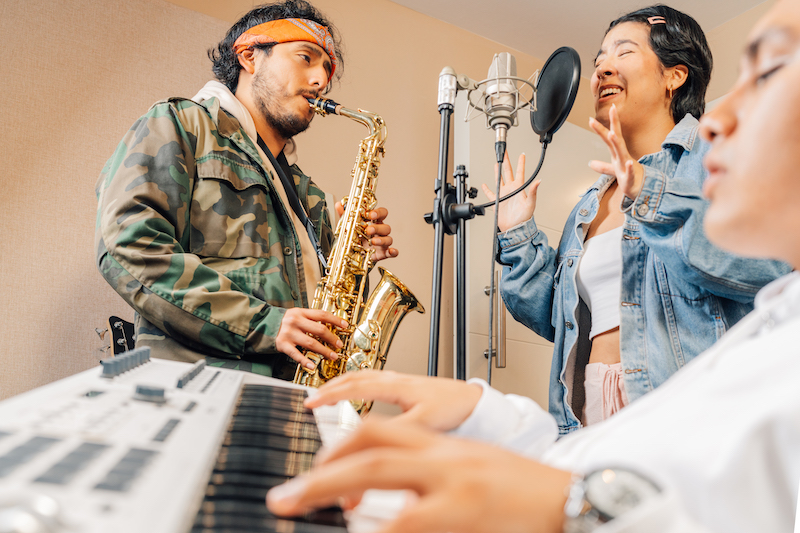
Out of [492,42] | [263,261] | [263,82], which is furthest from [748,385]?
[492,42]

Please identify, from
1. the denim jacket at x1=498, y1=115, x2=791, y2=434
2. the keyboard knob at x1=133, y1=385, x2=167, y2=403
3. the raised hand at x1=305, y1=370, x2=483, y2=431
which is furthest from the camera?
the denim jacket at x1=498, y1=115, x2=791, y2=434

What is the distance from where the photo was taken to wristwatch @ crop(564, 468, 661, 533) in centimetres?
34

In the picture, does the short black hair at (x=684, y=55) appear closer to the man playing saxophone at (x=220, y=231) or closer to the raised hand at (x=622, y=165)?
the raised hand at (x=622, y=165)

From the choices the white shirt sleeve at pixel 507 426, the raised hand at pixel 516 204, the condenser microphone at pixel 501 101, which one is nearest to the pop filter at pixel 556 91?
the condenser microphone at pixel 501 101

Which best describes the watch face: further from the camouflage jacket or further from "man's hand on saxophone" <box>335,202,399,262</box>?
"man's hand on saxophone" <box>335,202,399,262</box>

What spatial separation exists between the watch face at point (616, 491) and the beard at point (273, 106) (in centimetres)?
186

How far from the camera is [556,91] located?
167cm

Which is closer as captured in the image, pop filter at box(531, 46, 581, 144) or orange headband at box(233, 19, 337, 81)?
pop filter at box(531, 46, 581, 144)

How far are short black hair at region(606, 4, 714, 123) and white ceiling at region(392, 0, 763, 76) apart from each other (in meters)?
1.45

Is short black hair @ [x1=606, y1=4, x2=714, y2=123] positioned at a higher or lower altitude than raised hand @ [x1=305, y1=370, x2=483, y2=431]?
higher

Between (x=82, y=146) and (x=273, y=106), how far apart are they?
76cm

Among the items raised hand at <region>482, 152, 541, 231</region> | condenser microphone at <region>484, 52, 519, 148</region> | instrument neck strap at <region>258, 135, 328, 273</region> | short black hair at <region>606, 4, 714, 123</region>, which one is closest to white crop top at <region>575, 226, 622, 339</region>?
raised hand at <region>482, 152, 541, 231</region>

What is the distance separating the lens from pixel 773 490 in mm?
357

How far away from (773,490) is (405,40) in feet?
10.1
